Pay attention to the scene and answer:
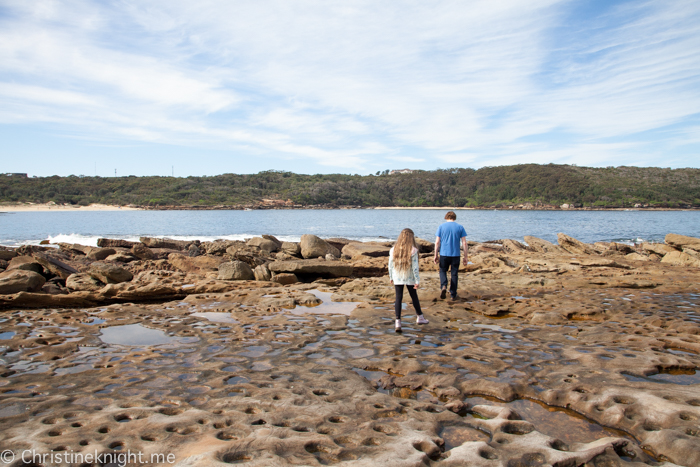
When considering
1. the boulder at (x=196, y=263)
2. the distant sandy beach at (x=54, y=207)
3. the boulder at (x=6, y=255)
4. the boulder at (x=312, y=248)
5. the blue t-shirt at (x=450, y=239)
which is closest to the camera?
the blue t-shirt at (x=450, y=239)

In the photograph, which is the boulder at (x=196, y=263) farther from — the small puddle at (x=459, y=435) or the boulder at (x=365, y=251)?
the small puddle at (x=459, y=435)

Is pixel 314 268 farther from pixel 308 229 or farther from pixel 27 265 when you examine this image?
pixel 308 229

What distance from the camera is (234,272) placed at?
38.8 feet

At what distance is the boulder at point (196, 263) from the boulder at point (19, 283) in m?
5.27

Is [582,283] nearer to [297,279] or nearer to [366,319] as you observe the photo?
[366,319]

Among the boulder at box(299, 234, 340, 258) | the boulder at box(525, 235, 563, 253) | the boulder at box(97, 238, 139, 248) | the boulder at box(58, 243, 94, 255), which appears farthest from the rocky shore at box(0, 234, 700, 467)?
the boulder at box(97, 238, 139, 248)

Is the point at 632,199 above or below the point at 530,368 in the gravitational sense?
above

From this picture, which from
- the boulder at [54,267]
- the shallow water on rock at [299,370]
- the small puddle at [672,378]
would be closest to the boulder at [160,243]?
the boulder at [54,267]

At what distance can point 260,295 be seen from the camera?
9797 mm

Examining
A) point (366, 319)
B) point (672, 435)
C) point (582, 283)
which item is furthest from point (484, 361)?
point (582, 283)

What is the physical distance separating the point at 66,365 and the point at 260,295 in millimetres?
4940

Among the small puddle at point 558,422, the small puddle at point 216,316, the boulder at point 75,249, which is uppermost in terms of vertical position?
the small puddle at point 558,422

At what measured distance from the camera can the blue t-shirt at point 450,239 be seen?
9188 mm

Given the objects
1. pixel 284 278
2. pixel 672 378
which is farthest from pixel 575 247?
pixel 672 378
